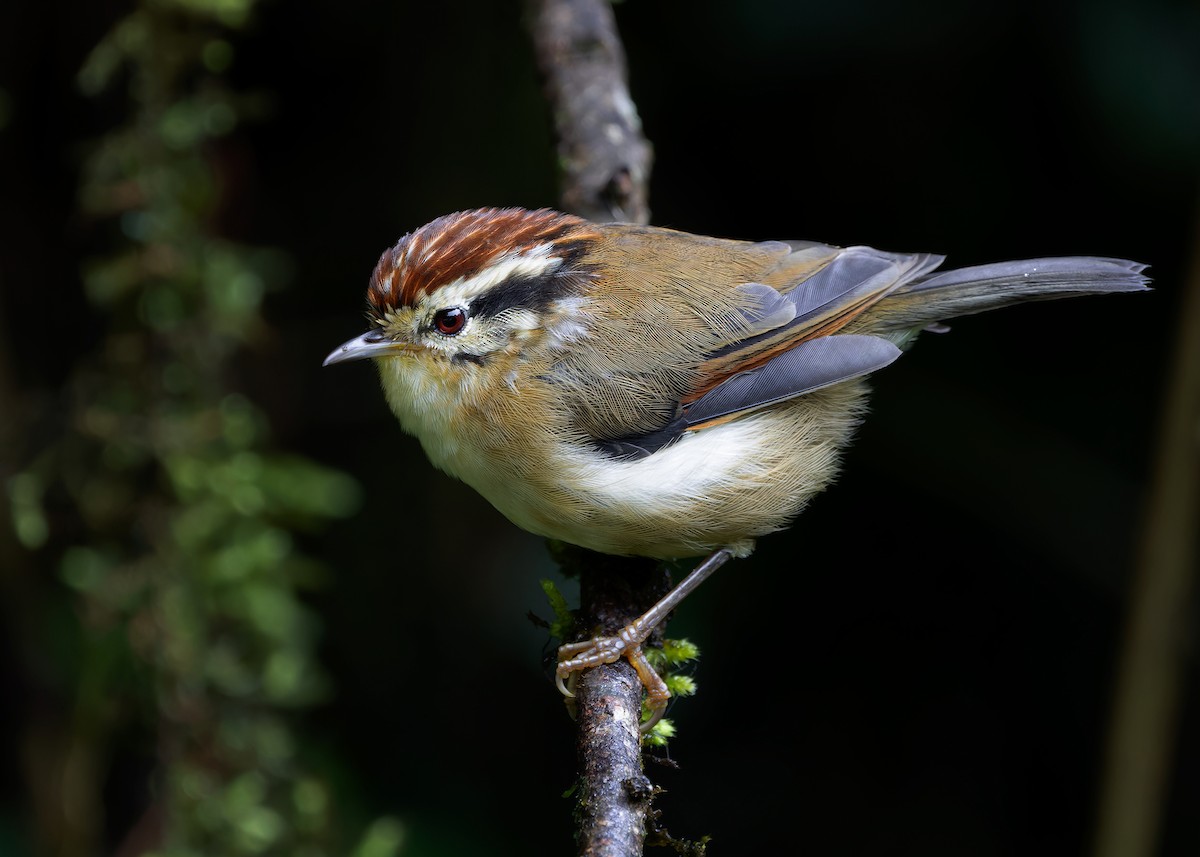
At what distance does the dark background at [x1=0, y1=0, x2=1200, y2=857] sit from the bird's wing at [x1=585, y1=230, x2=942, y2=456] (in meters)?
1.33

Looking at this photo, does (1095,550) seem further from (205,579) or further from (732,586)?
(205,579)

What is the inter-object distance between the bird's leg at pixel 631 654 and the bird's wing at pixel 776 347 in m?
0.44

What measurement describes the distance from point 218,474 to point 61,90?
1.80 meters

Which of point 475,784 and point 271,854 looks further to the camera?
point 475,784

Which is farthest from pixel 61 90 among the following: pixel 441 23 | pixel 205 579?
pixel 205 579

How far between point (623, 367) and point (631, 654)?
76 centimetres

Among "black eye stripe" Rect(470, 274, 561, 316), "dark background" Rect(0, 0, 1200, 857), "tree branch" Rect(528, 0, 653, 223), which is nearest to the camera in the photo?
"black eye stripe" Rect(470, 274, 561, 316)

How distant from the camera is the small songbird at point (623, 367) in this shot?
295 centimetres

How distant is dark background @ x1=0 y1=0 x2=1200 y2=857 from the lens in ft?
14.2

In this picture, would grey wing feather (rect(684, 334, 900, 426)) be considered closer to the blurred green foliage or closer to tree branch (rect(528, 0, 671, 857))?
tree branch (rect(528, 0, 671, 857))

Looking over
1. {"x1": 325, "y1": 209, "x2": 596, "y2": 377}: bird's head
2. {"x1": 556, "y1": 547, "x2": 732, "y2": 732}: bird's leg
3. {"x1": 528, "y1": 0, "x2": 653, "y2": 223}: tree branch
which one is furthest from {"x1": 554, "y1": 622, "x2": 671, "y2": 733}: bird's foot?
{"x1": 528, "y1": 0, "x2": 653, "y2": 223}: tree branch

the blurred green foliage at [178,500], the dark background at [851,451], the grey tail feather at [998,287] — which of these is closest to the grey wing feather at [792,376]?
the grey tail feather at [998,287]

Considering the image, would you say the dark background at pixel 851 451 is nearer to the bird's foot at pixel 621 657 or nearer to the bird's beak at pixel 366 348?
the bird's foot at pixel 621 657

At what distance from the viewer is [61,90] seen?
14.5 feet
